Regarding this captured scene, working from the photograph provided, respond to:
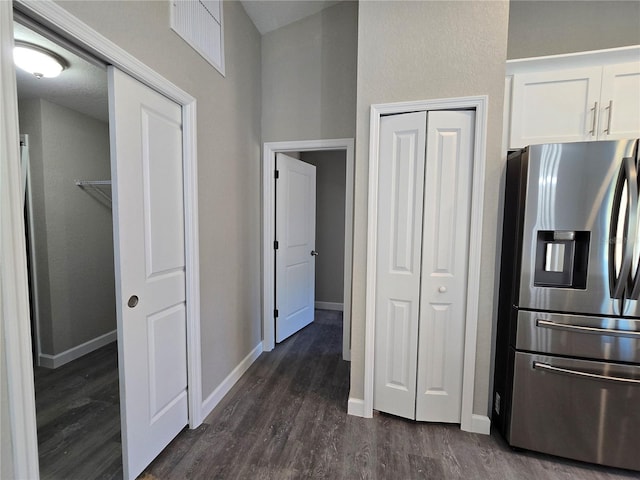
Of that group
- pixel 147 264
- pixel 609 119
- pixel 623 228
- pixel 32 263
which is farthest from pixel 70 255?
pixel 609 119

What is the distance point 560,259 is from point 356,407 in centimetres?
161

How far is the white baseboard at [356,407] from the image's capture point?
2.00 meters

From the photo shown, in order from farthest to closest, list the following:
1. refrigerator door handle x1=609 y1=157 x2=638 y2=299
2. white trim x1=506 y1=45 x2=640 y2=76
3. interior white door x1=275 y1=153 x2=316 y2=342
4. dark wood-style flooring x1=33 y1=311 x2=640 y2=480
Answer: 1. interior white door x1=275 y1=153 x2=316 y2=342
2. white trim x1=506 y1=45 x2=640 y2=76
3. dark wood-style flooring x1=33 y1=311 x2=640 y2=480
4. refrigerator door handle x1=609 y1=157 x2=638 y2=299

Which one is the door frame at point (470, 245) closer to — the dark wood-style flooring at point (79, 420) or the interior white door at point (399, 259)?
the interior white door at point (399, 259)

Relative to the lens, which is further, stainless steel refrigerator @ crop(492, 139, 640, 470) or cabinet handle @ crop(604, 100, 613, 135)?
cabinet handle @ crop(604, 100, 613, 135)

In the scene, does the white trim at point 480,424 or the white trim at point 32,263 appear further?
the white trim at point 32,263

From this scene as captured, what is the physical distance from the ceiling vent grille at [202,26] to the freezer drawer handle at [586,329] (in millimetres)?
2640

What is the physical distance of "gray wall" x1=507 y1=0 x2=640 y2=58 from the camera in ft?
6.52

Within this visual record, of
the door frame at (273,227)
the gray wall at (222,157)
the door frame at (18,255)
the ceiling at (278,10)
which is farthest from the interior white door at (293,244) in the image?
the door frame at (18,255)

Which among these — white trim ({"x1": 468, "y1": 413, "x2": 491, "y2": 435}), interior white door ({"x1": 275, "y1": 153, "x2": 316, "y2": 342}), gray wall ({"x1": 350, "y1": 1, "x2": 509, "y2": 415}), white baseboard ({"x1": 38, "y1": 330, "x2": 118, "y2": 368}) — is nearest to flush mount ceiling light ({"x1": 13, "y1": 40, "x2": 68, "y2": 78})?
interior white door ({"x1": 275, "y1": 153, "x2": 316, "y2": 342})

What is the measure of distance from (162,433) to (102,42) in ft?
6.49

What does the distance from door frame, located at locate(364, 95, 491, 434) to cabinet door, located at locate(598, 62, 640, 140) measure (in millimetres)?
764

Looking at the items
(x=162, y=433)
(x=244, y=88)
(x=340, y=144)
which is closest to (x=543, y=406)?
(x=162, y=433)

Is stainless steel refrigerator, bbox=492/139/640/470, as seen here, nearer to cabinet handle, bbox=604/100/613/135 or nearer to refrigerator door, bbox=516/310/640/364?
refrigerator door, bbox=516/310/640/364
